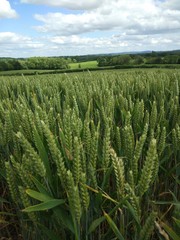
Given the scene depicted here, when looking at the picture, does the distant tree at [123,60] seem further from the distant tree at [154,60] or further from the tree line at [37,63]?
the tree line at [37,63]

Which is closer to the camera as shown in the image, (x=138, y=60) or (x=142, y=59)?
(x=138, y=60)

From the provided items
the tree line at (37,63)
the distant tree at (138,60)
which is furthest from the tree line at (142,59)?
the tree line at (37,63)

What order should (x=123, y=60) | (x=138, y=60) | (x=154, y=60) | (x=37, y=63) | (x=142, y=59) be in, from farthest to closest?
(x=37, y=63) → (x=123, y=60) → (x=142, y=59) → (x=138, y=60) → (x=154, y=60)

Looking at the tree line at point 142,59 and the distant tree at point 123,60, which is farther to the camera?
the distant tree at point 123,60

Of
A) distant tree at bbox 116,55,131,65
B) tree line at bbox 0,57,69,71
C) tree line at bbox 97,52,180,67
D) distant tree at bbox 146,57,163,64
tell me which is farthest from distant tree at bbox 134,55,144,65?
tree line at bbox 0,57,69,71

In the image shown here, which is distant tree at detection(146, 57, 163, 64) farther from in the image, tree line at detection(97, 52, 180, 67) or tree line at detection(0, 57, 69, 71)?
tree line at detection(0, 57, 69, 71)

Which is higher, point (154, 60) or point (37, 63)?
point (37, 63)

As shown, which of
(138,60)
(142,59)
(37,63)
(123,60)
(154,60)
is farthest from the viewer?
(37,63)

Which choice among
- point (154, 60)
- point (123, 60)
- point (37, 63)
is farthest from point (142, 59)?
point (37, 63)

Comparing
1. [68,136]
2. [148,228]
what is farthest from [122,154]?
[148,228]

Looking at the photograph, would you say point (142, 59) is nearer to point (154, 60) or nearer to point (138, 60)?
point (138, 60)

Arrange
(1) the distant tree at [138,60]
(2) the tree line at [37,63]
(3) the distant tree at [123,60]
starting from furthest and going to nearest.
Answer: (2) the tree line at [37,63] → (3) the distant tree at [123,60] → (1) the distant tree at [138,60]

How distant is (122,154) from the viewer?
3.65 feet

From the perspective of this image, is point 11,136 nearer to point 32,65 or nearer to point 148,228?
point 148,228
